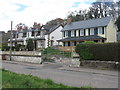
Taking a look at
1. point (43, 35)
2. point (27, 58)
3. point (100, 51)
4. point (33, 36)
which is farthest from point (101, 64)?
point (33, 36)

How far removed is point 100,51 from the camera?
19328 millimetres

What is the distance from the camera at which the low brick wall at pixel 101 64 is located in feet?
58.2

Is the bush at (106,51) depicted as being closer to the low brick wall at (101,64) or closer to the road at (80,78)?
the low brick wall at (101,64)

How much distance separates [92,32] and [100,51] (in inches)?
804

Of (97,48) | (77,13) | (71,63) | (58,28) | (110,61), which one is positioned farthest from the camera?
(77,13)

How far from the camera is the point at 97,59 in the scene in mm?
19609

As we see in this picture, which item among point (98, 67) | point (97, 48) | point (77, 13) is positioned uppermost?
point (77, 13)

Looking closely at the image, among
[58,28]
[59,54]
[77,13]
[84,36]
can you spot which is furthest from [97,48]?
[77,13]

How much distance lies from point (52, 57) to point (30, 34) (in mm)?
31048

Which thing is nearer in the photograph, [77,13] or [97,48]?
[97,48]

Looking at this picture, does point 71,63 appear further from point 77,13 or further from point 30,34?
point 77,13

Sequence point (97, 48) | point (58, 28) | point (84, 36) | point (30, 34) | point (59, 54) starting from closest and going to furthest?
point (97, 48) < point (59, 54) < point (84, 36) < point (58, 28) < point (30, 34)

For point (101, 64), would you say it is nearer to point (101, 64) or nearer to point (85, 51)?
point (101, 64)

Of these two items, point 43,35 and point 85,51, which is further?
point 43,35
